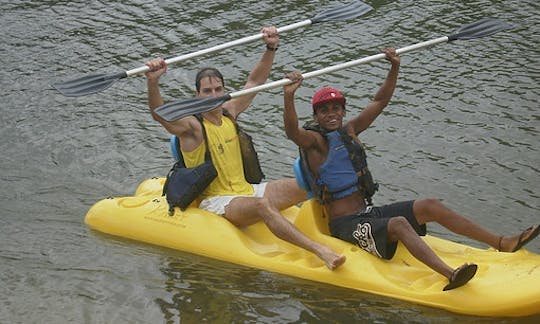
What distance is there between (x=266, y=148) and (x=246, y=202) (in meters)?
2.35

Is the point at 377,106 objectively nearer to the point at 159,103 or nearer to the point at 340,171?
the point at 340,171

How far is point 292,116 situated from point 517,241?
1.55 m

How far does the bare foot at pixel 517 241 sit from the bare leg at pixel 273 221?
0.98 meters

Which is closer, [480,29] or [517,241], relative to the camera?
[517,241]

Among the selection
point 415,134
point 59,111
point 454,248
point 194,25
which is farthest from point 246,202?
point 194,25

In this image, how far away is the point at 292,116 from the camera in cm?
586

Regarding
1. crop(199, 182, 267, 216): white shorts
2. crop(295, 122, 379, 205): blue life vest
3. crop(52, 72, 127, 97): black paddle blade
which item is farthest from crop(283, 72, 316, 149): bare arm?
crop(52, 72, 127, 97): black paddle blade

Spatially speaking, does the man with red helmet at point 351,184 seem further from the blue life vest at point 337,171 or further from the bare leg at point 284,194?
the bare leg at point 284,194

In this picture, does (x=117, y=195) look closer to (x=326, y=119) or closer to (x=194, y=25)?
(x=326, y=119)

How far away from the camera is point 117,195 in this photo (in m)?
7.96

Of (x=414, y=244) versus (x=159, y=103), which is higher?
(x=159, y=103)

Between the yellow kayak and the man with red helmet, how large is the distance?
112 mm

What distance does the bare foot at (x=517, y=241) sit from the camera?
18.6 ft

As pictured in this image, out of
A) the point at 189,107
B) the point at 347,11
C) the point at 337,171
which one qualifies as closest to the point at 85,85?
the point at 189,107
